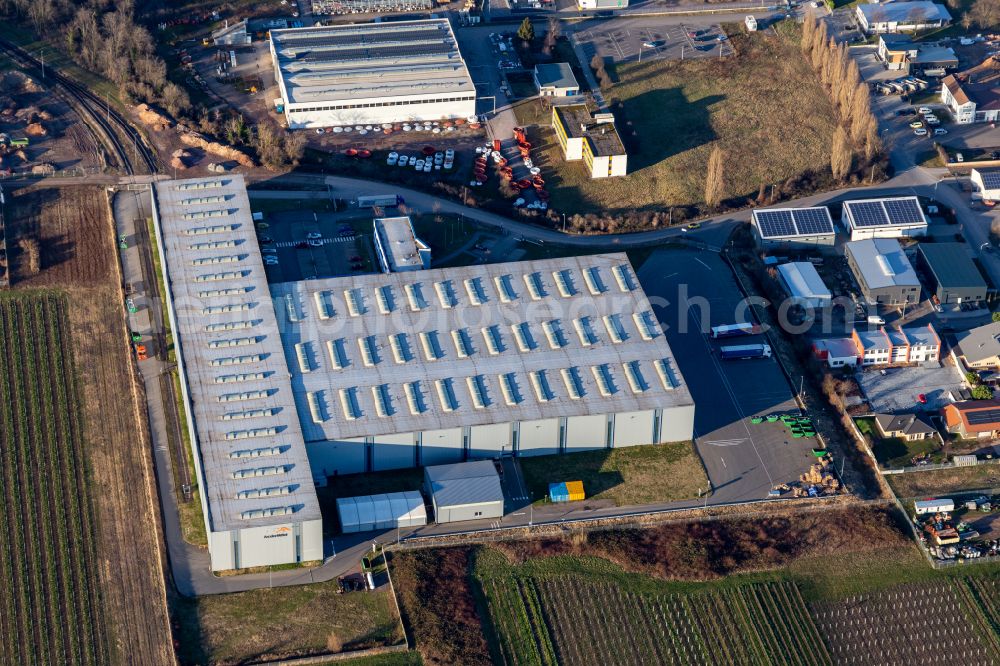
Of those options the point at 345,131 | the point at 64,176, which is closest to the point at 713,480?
the point at 345,131

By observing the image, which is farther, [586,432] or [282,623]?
[586,432]

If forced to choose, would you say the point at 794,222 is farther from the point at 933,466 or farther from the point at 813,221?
the point at 933,466

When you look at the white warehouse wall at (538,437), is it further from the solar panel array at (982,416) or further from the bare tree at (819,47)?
the bare tree at (819,47)

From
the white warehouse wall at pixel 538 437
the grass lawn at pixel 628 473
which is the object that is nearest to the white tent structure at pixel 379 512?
the grass lawn at pixel 628 473

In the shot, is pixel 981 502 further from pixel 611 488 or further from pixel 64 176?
pixel 64 176

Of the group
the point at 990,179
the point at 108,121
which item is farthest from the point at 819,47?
the point at 108,121

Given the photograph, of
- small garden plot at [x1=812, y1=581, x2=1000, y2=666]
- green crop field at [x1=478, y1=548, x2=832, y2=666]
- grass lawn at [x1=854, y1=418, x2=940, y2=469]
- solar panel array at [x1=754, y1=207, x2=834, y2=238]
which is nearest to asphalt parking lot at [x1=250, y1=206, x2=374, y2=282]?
solar panel array at [x1=754, y1=207, x2=834, y2=238]
